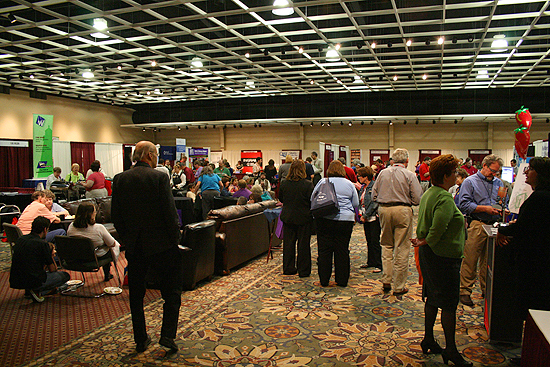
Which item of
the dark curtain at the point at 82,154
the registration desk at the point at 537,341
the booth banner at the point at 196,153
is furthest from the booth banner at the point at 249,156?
the registration desk at the point at 537,341

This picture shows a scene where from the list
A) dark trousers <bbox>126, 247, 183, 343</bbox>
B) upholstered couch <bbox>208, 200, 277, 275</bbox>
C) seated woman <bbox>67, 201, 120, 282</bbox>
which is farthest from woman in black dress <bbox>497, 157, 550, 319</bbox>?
seated woman <bbox>67, 201, 120, 282</bbox>

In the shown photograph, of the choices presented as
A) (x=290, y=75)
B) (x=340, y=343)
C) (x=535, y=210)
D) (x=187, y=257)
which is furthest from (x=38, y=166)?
(x=535, y=210)

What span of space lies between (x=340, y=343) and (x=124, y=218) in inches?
81.4

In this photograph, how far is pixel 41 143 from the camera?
1162 cm

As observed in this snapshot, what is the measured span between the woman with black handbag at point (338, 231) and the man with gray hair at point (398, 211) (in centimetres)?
40

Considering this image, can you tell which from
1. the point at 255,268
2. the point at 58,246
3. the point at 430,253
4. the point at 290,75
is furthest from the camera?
the point at 290,75

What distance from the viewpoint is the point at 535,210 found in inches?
105

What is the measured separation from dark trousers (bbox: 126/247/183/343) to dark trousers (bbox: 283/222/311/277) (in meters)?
2.44

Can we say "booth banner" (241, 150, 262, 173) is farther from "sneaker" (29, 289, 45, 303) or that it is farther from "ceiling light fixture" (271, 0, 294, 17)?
"sneaker" (29, 289, 45, 303)

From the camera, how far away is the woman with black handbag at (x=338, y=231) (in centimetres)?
477

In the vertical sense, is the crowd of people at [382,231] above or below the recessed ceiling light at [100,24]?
below

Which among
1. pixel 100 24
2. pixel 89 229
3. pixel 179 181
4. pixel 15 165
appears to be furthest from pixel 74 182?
pixel 89 229

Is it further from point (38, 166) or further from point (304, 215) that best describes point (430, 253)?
point (38, 166)

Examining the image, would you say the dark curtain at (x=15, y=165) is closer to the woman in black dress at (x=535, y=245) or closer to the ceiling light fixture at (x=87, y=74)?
the ceiling light fixture at (x=87, y=74)
